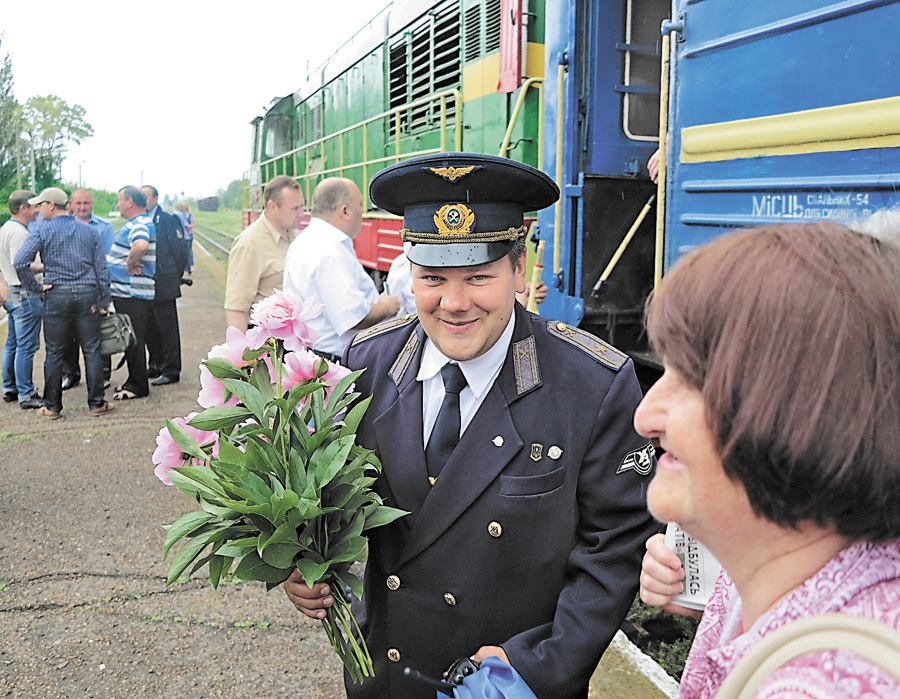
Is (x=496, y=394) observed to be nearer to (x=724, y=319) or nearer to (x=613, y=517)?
(x=613, y=517)

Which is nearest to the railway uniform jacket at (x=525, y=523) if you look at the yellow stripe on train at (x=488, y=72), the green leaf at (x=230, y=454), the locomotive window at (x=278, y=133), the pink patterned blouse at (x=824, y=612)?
the green leaf at (x=230, y=454)

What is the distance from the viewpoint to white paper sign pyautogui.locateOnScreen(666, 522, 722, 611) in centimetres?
112

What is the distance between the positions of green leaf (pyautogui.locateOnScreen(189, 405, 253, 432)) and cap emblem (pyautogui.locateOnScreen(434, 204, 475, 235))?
58 cm

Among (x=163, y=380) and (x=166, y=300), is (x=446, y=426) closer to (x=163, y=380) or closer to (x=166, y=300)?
(x=166, y=300)

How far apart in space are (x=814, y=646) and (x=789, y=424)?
20 cm

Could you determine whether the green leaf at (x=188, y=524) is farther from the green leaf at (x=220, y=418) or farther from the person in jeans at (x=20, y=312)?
the person in jeans at (x=20, y=312)

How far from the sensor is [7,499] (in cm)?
510

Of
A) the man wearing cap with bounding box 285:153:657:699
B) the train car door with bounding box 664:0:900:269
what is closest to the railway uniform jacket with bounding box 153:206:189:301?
the train car door with bounding box 664:0:900:269

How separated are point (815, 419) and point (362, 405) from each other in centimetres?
97

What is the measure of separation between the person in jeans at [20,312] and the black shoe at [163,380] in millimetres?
1225

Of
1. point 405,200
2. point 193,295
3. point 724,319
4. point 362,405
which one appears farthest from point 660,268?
point 193,295

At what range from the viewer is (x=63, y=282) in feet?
22.0

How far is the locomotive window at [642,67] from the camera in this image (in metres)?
4.39

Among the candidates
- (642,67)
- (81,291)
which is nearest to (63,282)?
(81,291)
